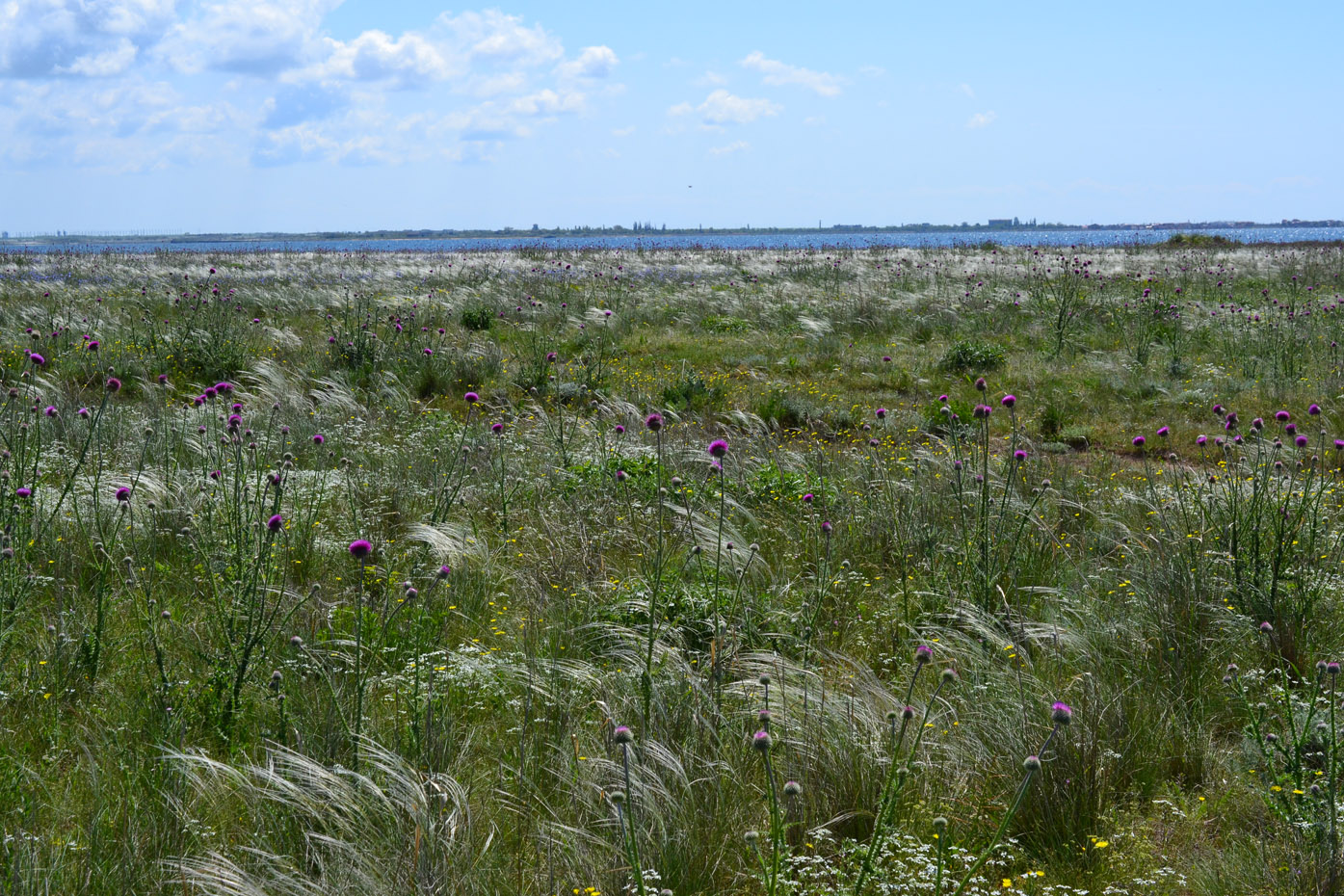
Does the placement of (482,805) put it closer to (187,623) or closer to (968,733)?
(968,733)

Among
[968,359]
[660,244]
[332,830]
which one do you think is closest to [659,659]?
[332,830]

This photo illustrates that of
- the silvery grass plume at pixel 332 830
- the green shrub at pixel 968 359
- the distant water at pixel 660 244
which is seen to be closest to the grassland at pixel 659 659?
the silvery grass plume at pixel 332 830

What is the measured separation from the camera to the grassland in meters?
2.28

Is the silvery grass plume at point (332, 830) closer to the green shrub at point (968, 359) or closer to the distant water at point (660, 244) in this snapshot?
the green shrub at point (968, 359)

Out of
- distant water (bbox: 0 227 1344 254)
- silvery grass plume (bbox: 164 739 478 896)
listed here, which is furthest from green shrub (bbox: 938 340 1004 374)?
distant water (bbox: 0 227 1344 254)

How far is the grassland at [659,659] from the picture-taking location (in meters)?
2.28

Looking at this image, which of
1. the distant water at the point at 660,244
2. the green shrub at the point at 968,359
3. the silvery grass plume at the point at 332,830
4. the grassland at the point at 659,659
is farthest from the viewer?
the distant water at the point at 660,244

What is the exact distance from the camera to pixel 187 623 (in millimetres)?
3629

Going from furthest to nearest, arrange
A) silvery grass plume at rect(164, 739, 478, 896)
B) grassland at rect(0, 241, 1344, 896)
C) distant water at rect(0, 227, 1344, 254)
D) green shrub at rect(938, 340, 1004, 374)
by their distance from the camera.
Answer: distant water at rect(0, 227, 1344, 254) → green shrub at rect(938, 340, 1004, 374) → grassland at rect(0, 241, 1344, 896) → silvery grass plume at rect(164, 739, 478, 896)

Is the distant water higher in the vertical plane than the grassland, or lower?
higher

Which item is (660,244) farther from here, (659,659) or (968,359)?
(659,659)

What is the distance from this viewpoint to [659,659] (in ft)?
10.7

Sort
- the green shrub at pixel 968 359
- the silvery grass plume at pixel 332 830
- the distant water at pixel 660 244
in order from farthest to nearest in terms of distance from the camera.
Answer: the distant water at pixel 660 244
the green shrub at pixel 968 359
the silvery grass plume at pixel 332 830

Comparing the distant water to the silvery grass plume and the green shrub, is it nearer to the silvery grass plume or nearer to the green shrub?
the green shrub
